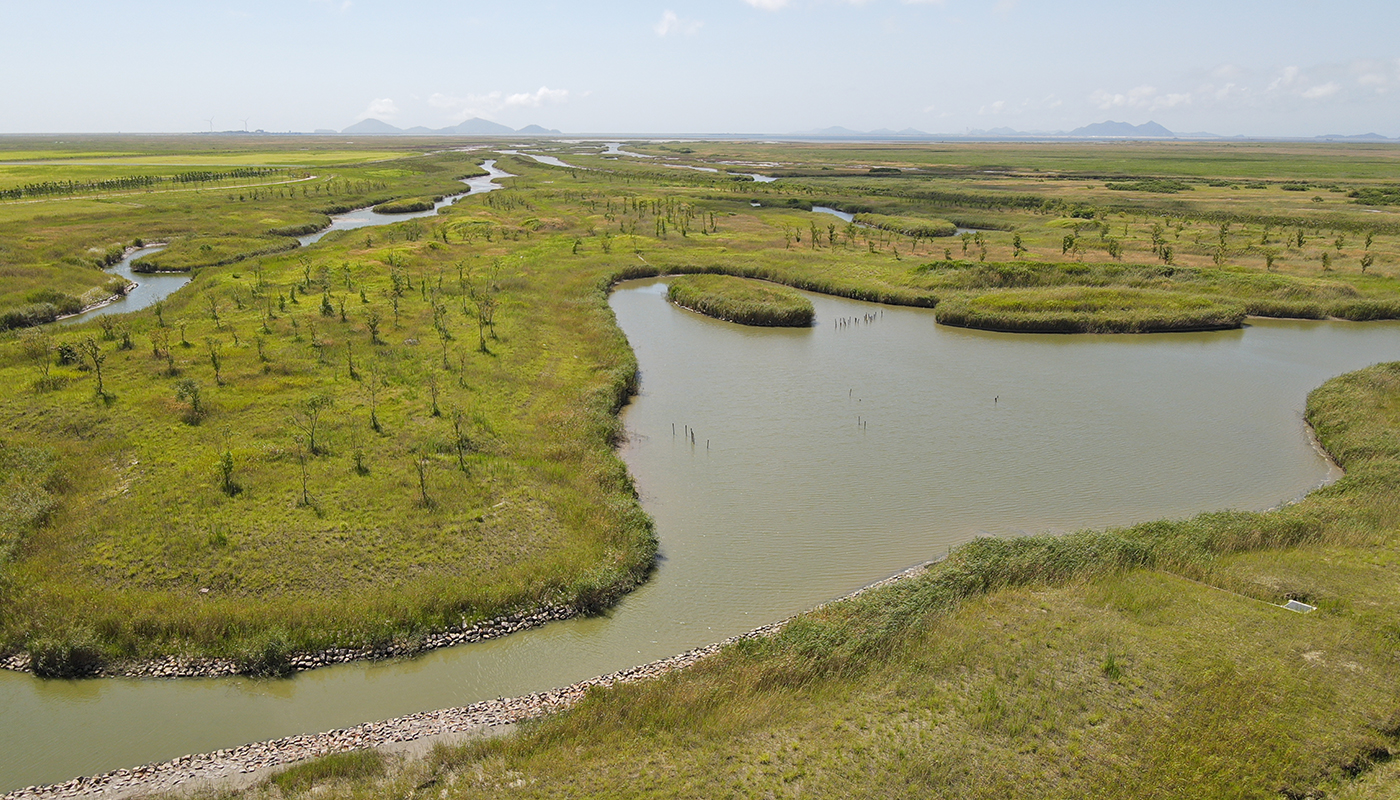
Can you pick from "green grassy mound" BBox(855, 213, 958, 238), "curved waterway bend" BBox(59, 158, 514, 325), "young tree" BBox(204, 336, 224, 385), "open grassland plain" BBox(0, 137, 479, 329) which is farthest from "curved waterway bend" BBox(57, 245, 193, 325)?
"green grassy mound" BBox(855, 213, 958, 238)

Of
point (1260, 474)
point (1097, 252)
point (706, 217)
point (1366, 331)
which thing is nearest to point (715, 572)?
point (1260, 474)

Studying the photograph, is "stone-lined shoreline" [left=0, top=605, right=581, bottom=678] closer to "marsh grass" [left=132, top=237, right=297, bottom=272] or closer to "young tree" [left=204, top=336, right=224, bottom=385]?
"young tree" [left=204, top=336, right=224, bottom=385]

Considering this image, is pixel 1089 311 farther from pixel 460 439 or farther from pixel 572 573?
Answer: pixel 572 573

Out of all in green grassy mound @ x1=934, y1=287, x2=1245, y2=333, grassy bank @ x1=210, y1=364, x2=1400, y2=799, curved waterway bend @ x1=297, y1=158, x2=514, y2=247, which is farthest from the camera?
curved waterway bend @ x1=297, y1=158, x2=514, y2=247

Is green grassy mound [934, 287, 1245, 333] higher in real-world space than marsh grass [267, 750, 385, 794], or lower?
higher

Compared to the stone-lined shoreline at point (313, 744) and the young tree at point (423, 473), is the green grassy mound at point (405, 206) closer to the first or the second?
the young tree at point (423, 473)

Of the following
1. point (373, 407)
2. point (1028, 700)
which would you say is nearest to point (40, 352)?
point (373, 407)

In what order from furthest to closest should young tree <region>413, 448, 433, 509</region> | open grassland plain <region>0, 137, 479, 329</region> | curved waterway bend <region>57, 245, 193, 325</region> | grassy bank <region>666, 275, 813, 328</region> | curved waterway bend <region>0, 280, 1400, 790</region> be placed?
open grassland plain <region>0, 137, 479, 329</region> < grassy bank <region>666, 275, 813, 328</region> < curved waterway bend <region>57, 245, 193, 325</region> < young tree <region>413, 448, 433, 509</region> < curved waterway bend <region>0, 280, 1400, 790</region>

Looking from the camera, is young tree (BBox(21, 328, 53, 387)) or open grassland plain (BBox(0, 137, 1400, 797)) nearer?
open grassland plain (BBox(0, 137, 1400, 797))
